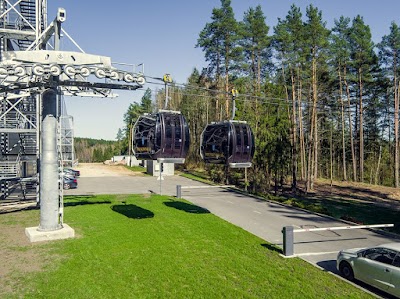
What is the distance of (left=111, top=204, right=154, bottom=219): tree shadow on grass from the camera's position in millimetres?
21016

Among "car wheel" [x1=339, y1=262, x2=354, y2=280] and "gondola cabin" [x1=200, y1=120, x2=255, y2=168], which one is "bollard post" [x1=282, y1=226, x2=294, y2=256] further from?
"gondola cabin" [x1=200, y1=120, x2=255, y2=168]

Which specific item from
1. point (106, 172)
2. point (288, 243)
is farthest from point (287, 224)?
point (106, 172)

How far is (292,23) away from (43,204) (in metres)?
32.5

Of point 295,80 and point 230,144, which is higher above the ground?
point 295,80

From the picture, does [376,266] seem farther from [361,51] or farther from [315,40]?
[361,51]

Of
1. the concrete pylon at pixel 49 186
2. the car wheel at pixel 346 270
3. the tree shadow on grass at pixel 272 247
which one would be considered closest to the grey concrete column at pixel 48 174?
the concrete pylon at pixel 49 186

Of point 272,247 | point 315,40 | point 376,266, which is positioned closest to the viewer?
point 376,266

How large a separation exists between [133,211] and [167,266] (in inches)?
419

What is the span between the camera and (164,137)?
14.8 m

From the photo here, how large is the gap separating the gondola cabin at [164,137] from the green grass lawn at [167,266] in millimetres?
3727

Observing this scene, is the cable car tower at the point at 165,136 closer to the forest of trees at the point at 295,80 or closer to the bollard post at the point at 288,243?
the bollard post at the point at 288,243

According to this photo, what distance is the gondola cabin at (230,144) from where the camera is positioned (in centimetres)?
1622

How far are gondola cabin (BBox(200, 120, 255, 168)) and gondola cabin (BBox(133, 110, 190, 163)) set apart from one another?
187 centimetres

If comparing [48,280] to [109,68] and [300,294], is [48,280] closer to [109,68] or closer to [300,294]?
[300,294]
